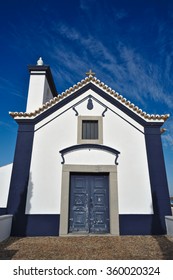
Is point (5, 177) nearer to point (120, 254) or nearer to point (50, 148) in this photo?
point (50, 148)

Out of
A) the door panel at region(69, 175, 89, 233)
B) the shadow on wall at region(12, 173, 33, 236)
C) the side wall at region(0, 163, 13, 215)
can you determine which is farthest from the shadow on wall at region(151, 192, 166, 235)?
the side wall at region(0, 163, 13, 215)

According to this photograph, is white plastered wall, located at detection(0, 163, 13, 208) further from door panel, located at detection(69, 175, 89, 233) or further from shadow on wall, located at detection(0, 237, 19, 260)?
door panel, located at detection(69, 175, 89, 233)

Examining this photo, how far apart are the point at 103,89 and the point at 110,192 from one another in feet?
17.3

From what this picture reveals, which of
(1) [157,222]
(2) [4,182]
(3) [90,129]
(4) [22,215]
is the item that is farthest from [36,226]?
(1) [157,222]

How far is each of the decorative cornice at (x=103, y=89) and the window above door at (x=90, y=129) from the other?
1.48m

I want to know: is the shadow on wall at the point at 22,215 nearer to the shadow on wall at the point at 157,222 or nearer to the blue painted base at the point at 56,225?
the blue painted base at the point at 56,225

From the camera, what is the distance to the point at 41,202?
7.67 meters

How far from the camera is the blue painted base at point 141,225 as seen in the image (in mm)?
7562

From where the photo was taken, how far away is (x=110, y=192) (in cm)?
792

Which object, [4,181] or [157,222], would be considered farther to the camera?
[4,181]

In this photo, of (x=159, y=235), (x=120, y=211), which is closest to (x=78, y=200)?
(x=120, y=211)

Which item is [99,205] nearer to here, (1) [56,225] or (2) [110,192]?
(2) [110,192]

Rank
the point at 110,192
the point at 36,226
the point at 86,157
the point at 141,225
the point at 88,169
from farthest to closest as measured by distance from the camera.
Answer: the point at 86,157
the point at 88,169
the point at 110,192
the point at 141,225
the point at 36,226
